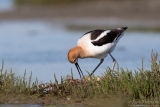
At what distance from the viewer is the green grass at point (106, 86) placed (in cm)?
666

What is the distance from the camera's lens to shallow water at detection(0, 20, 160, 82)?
30.7ft

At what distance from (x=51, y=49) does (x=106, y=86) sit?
16.7 ft

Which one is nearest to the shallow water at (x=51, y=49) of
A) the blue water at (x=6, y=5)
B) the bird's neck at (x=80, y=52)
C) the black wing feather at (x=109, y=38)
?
the bird's neck at (x=80, y=52)

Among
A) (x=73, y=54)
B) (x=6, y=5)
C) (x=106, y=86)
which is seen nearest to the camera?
(x=106, y=86)

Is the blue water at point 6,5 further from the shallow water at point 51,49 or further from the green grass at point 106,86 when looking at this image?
the green grass at point 106,86

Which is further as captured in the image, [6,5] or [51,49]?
[6,5]

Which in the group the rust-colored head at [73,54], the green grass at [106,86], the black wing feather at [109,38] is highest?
the black wing feather at [109,38]

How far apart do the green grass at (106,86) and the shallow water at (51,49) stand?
102 cm

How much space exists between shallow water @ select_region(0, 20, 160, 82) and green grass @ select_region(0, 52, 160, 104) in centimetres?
102

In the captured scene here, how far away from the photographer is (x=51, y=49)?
11805mm

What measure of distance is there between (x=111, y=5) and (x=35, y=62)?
8.63 m

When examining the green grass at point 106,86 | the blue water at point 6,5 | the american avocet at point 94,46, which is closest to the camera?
the green grass at point 106,86

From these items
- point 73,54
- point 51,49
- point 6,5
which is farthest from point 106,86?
point 6,5

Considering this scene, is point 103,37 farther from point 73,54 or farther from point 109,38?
point 73,54
